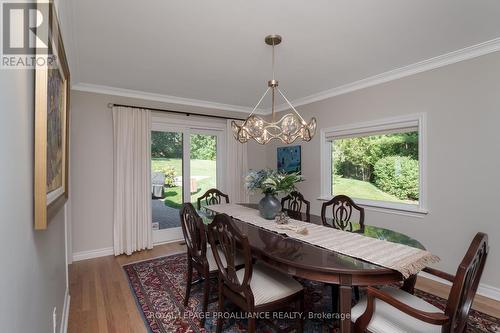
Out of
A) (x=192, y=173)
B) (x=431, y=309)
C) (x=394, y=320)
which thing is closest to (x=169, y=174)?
(x=192, y=173)

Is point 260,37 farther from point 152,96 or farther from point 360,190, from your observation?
point 360,190

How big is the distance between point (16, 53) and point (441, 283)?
12.6 feet

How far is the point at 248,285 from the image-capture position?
161cm

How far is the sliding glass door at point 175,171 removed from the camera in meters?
4.06

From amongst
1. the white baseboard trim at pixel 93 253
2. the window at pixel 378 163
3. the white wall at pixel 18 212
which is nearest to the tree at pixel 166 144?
the white baseboard trim at pixel 93 253

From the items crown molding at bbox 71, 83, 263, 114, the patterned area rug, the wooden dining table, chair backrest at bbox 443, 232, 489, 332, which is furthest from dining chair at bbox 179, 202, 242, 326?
crown molding at bbox 71, 83, 263, 114

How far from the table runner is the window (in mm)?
1523

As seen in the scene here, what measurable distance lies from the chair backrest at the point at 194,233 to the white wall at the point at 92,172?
1976 millimetres

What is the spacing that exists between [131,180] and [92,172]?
1.68 ft

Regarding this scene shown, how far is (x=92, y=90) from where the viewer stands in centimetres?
347

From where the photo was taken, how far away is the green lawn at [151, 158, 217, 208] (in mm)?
4117

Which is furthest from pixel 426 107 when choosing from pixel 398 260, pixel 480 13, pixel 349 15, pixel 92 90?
pixel 92 90

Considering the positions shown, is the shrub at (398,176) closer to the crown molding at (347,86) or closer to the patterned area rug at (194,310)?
the crown molding at (347,86)

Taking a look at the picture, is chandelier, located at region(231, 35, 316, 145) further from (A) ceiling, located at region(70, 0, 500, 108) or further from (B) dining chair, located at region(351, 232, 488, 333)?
(B) dining chair, located at region(351, 232, 488, 333)
